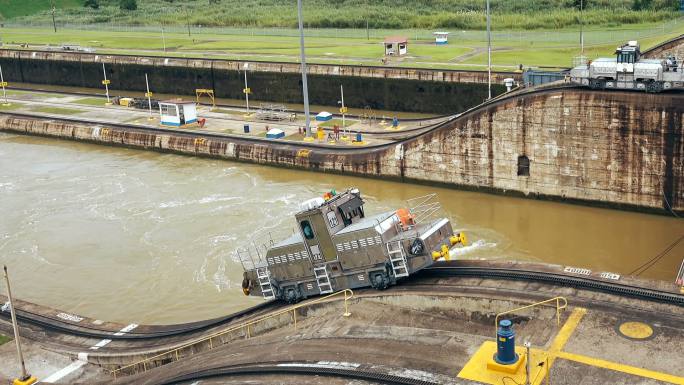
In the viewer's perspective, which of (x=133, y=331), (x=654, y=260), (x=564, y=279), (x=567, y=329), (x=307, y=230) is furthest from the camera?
(x=654, y=260)

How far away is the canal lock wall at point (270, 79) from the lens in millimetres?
67375

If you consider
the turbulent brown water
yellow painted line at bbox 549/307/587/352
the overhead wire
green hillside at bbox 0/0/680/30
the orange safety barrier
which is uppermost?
green hillside at bbox 0/0/680/30

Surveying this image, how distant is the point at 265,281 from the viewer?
29.9 meters

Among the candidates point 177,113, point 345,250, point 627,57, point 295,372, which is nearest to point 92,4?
point 177,113

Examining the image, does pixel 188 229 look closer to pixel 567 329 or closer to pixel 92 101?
pixel 567 329

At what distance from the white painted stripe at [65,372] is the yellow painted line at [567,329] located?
16288 millimetres

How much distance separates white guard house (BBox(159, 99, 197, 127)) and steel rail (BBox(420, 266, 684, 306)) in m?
40.8

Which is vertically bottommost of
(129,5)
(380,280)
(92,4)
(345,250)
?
(380,280)

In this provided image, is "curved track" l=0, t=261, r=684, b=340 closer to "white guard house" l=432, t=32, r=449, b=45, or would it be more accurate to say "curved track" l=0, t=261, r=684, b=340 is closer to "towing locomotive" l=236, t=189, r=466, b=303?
"towing locomotive" l=236, t=189, r=466, b=303

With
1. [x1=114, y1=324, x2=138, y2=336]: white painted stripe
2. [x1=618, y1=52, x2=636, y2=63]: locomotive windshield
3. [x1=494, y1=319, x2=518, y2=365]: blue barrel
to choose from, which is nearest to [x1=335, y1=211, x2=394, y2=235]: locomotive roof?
[x1=494, y1=319, x2=518, y2=365]: blue barrel

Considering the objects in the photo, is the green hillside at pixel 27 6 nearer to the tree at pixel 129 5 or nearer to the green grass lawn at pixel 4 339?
the tree at pixel 129 5

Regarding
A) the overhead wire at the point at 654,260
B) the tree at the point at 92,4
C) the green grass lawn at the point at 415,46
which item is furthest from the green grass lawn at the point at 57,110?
the tree at the point at 92,4

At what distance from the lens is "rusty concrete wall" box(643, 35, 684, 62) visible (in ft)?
196

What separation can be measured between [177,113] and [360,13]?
182 ft
